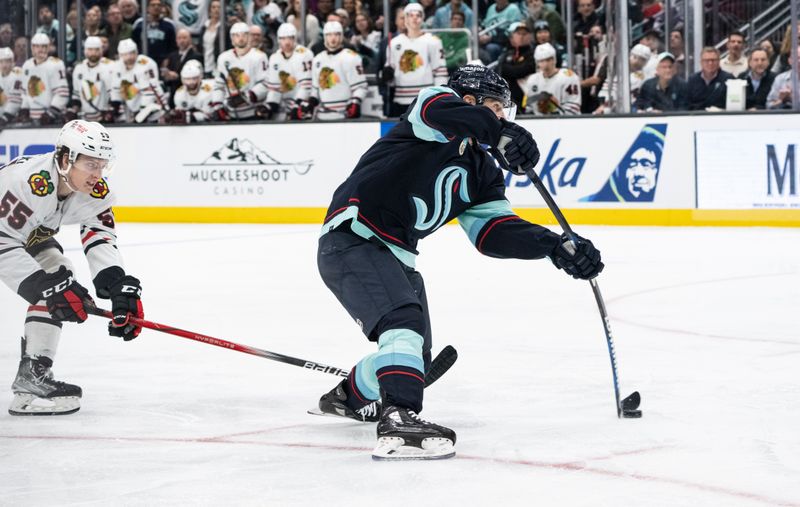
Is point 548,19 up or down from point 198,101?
up

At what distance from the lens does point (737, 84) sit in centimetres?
991

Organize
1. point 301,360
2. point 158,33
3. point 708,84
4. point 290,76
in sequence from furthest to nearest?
point 158,33, point 290,76, point 708,84, point 301,360

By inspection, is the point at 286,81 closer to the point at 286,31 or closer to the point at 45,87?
the point at 286,31

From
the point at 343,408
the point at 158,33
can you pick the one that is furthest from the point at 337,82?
the point at 343,408

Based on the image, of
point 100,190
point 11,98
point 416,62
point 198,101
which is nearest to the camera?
point 100,190

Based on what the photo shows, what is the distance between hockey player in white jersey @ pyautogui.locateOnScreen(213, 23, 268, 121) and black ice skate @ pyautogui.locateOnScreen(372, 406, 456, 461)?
29.3 feet

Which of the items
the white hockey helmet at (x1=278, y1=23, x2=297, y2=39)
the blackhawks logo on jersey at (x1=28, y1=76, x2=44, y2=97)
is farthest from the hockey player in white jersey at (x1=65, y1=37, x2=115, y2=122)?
the white hockey helmet at (x1=278, y1=23, x2=297, y2=39)

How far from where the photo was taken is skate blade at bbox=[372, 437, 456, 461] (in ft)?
10.0

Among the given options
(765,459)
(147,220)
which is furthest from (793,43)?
(765,459)

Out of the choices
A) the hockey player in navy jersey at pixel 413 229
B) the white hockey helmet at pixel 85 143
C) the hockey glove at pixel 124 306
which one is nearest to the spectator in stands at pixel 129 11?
the white hockey helmet at pixel 85 143

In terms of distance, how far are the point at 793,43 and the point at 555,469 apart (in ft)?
25.1

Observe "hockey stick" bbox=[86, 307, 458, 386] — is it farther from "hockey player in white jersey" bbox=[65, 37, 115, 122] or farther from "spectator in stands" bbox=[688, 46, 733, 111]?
"hockey player in white jersey" bbox=[65, 37, 115, 122]

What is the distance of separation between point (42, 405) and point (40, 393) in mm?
39

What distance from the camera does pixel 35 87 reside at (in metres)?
12.8
